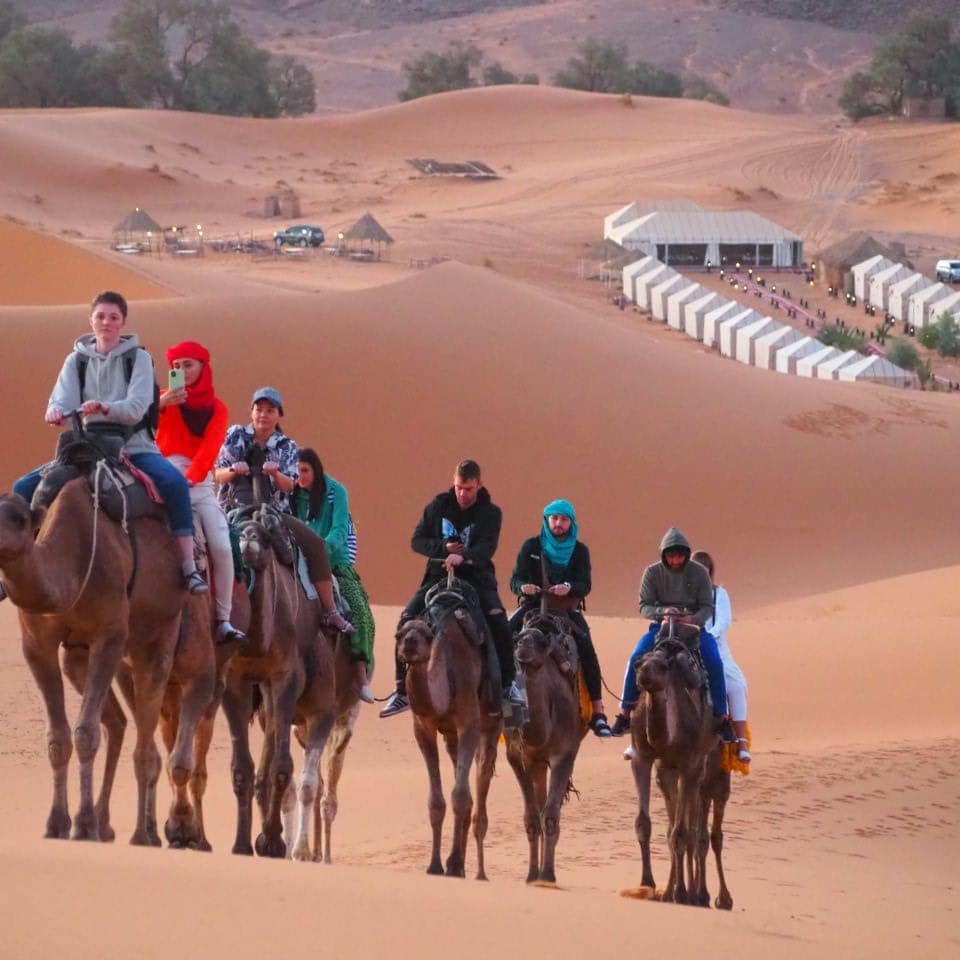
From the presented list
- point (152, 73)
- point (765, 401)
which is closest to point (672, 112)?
point (152, 73)

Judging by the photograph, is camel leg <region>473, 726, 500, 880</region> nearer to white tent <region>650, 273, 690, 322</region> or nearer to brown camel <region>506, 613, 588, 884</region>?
brown camel <region>506, 613, 588, 884</region>

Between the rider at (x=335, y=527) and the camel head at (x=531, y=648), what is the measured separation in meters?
0.99

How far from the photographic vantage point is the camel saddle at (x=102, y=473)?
34.0ft

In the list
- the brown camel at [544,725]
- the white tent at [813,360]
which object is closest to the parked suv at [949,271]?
the white tent at [813,360]

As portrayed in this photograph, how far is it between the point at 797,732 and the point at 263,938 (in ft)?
48.6

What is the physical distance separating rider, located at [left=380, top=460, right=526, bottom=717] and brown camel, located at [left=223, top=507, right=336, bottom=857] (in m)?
0.58

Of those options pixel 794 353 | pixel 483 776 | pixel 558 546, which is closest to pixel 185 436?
pixel 558 546

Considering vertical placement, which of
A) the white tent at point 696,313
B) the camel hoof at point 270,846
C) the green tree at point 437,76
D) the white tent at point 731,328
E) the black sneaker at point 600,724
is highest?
the green tree at point 437,76

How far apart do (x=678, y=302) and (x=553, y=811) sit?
47.8m

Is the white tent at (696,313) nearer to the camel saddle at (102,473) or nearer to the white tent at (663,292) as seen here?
the white tent at (663,292)

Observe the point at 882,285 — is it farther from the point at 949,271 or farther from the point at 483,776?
the point at 483,776

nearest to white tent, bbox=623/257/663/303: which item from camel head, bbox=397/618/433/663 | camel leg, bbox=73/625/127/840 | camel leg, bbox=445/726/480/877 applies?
camel leg, bbox=445/726/480/877

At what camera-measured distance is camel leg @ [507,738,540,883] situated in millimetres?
13891

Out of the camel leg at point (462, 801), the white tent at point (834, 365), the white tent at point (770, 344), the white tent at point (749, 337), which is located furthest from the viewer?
the white tent at point (749, 337)
